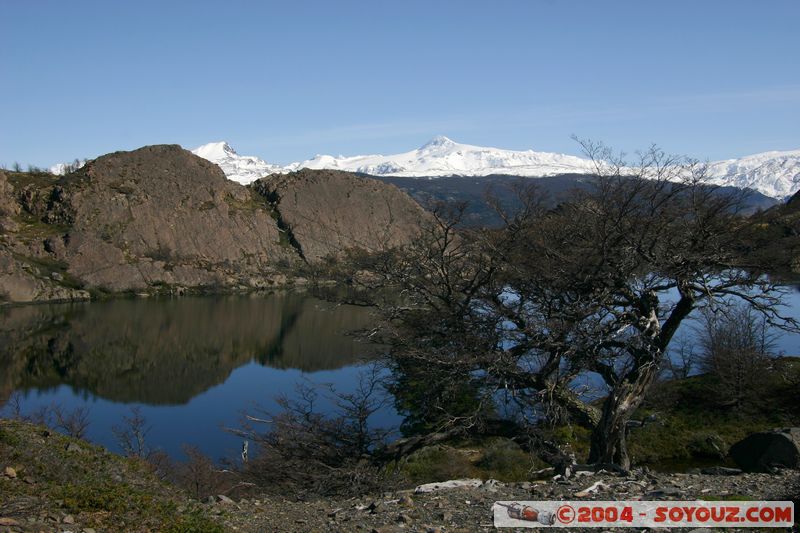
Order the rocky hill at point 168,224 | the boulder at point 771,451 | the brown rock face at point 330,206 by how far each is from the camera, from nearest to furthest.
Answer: the boulder at point 771,451 < the rocky hill at point 168,224 < the brown rock face at point 330,206

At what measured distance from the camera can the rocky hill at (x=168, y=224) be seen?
89.1 m

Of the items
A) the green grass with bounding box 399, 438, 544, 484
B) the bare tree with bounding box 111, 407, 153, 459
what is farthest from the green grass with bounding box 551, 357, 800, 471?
the bare tree with bounding box 111, 407, 153, 459

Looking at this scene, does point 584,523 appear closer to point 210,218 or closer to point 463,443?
point 463,443

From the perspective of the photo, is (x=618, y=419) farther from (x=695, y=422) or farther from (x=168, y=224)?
(x=168, y=224)

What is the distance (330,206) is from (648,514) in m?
122

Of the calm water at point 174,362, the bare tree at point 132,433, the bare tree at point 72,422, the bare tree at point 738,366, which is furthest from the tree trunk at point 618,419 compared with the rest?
A: the bare tree at point 132,433

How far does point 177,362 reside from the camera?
43.4m

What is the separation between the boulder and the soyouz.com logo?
4443 mm

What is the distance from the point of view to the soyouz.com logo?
627 centimetres

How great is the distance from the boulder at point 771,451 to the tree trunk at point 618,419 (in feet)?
7.90

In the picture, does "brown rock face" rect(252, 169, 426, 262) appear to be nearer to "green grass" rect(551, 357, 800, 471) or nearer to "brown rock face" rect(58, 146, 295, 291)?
"brown rock face" rect(58, 146, 295, 291)

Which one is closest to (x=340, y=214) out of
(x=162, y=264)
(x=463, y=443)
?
(x=162, y=264)

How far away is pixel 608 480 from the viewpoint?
810 centimetres

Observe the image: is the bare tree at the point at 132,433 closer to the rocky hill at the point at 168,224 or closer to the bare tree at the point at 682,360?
the bare tree at the point at 682,360
